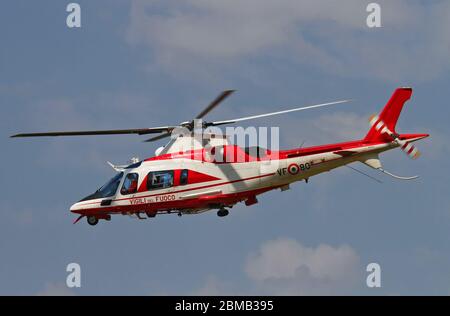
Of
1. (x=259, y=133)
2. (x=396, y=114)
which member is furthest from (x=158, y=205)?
(x=396, y=114)

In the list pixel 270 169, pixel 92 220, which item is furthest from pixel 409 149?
pixel 92 220

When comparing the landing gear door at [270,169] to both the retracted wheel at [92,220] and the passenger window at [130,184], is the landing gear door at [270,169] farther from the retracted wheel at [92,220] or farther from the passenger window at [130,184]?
the retracted wheel at [92,220]

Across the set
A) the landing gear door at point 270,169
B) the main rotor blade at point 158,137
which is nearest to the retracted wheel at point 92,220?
the main rotor blade at point 158,137

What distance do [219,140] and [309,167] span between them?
17.7ft

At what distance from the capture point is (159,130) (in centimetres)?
7550

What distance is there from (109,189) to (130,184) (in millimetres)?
1457

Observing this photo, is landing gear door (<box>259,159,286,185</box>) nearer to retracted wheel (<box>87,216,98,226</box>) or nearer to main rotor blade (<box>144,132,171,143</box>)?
main rotor blade (<box>144,132,171,143</box>)

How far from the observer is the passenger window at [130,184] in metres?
76.2

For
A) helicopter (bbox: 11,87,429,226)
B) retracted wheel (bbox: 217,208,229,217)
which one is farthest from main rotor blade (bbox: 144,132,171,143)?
retracted wheel (bbox: 217,208,229,217)

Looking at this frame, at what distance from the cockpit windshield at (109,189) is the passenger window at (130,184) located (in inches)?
18.8

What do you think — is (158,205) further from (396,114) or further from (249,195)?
(396,114)

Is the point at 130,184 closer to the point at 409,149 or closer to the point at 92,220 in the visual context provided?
the point at 92,220

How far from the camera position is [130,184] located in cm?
7638
